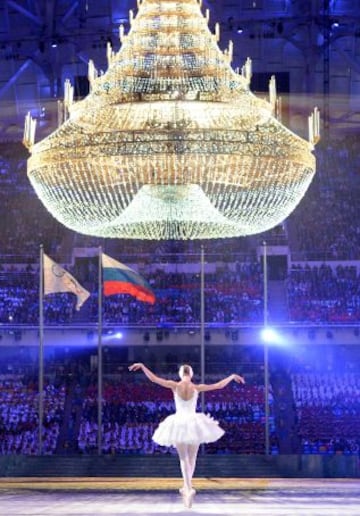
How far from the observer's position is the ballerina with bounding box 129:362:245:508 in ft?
44.5

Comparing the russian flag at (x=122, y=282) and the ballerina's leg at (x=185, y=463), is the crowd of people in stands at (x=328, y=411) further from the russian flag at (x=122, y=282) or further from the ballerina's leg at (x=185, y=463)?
the ballerina's leg at (x=185, y=463)

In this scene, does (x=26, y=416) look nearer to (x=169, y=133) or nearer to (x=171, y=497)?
(x=171, y=497)

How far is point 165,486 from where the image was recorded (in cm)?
1834

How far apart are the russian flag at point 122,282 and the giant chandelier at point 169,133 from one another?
10.8 metres

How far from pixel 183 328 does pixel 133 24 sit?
22.7 m

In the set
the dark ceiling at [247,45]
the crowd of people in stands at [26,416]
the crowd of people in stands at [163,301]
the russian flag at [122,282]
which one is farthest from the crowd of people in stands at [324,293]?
the russian flag at [122,282]

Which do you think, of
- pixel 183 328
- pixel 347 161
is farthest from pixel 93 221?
pixel 347 161

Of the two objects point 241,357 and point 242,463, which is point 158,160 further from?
point 241,357

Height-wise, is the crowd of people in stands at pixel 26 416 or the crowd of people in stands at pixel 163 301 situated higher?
the crowd of people in stands at pixel 163 301

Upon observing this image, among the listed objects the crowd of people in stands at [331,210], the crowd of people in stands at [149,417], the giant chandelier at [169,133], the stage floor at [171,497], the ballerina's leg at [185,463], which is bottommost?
the stage floor at [171,497]

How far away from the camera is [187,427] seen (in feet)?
44.7

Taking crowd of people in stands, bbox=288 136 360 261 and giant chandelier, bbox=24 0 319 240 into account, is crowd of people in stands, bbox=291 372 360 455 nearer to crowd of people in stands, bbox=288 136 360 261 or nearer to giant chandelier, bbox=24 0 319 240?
crowd of people in stands, bbox=288 136 360 261

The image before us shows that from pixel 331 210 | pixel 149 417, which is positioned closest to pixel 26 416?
pixel 149 417

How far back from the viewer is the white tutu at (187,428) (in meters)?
13.6
